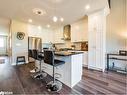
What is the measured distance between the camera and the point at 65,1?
309cm

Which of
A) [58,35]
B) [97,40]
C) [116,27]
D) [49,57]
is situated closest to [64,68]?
[49,57]

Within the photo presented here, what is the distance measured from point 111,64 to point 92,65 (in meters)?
1.01

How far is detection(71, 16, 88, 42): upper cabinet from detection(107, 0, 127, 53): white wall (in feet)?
3.78

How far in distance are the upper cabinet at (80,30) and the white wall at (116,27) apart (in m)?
1.15

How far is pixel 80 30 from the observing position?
5273 mm

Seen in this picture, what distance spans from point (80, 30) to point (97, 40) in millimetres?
1468

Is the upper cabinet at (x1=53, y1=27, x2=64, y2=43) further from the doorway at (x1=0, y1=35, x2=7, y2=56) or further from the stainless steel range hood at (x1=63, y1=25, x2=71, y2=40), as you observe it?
the doorway at (x1=0, y1=35, x2=7, y2=56)

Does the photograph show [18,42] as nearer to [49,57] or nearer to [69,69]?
[49,57]

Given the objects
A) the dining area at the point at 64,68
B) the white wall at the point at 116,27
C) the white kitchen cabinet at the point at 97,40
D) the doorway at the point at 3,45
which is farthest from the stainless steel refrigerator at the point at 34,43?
the doorway at the point at 3,45

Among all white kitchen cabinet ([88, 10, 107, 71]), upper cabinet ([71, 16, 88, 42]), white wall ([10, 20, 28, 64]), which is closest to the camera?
white kitchen cabinet ([88, 10, 107, 71])

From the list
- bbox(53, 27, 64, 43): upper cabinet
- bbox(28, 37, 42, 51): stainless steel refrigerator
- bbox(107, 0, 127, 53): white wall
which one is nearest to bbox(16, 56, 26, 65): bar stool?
bbox(28, 37, 42, 51): stainless steel refrigerator

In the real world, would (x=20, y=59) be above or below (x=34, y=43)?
below

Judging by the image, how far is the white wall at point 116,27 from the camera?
4098 mm

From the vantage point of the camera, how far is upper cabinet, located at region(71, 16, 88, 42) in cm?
499
